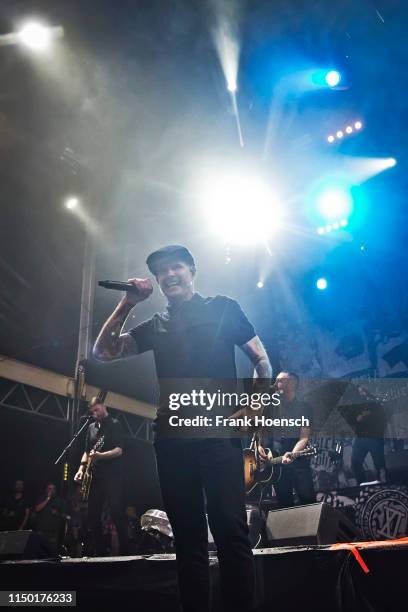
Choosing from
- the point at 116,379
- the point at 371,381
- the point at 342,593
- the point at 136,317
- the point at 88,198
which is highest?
the point at 88,198

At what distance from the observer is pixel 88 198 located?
9.79 m

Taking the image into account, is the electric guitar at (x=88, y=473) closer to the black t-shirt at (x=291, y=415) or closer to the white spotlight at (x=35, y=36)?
the black t-shirt at (x=291, y=415)

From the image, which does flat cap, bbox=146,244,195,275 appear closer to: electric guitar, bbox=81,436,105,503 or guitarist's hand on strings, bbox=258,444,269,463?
guitarist's hand on strings, bbox=258,444,269,463

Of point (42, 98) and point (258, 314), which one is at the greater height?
point (42, 98)

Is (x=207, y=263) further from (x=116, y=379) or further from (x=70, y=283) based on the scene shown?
(x=116, y=379)

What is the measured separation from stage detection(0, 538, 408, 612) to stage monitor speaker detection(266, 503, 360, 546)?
2.50 feet

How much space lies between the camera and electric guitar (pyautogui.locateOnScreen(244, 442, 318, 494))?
5.20m

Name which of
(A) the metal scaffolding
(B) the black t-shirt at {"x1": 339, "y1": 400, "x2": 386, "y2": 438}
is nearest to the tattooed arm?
(B) the black t-shirt at {"x1": 339, "y1": 400, "x2": 386, "y2": 438}

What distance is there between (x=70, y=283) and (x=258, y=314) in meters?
5.13

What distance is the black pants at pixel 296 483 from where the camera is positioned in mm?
5230

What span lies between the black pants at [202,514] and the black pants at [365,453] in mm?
5343

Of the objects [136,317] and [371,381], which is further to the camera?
[136,317]

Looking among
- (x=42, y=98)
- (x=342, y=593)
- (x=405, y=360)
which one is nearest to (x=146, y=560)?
(x=342, y=593)

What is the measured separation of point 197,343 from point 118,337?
517 millimetres
